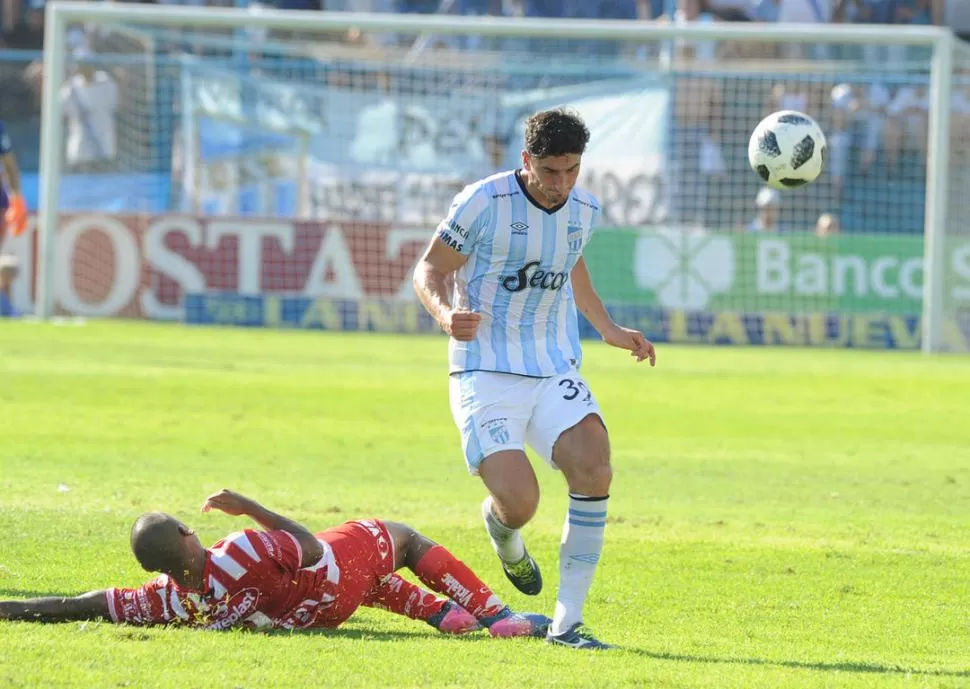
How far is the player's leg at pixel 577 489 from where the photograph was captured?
21.9 ft

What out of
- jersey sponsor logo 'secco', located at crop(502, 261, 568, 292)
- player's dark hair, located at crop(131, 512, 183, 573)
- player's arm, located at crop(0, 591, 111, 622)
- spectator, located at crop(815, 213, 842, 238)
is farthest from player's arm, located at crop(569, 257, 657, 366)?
spectator, located at crop(815, 213, 842, 238)

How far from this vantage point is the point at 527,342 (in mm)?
7340

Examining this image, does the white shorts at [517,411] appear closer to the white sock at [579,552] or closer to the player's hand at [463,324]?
the white sock at [579,552]

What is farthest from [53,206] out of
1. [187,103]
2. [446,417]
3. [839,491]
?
[839,491]

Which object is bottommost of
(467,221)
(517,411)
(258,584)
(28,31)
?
(258,584)

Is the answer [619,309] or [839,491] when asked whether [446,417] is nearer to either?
[839,491]

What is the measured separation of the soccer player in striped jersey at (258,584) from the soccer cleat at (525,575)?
60 centimetres

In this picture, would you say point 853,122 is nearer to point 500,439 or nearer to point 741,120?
point 741,120

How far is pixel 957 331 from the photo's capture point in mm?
24391

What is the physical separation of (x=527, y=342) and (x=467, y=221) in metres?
0.61

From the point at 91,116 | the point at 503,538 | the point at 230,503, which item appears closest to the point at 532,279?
the point at 503,538

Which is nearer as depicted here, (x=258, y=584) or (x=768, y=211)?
(x=258, y=584)

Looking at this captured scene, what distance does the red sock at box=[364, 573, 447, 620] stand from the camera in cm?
701

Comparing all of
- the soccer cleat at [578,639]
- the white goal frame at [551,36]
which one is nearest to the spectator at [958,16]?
the white goal frame at [551,36]
